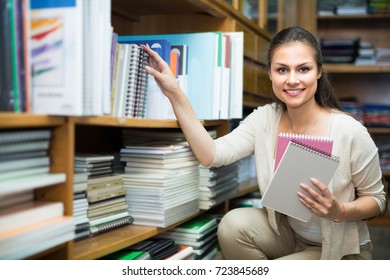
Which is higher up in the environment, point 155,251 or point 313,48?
point 313,48

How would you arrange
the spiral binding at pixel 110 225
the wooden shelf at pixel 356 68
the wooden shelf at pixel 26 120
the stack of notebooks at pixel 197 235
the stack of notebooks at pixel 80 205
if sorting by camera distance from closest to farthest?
the wooden shelf at pixel 26 120
the stack of notebooks at pixel 80 205
the spiral binding at pixel 110 225
the stack of notebooks at pixel 197 235
the wooden shelf at pixel 356 68

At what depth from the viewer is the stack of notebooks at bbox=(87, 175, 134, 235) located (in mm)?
1248

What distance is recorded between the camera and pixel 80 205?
1.16 metres

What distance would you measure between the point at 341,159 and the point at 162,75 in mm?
565

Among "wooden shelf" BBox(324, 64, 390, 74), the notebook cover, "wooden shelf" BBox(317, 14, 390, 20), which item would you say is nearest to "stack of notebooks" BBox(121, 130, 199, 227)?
the notebook cover

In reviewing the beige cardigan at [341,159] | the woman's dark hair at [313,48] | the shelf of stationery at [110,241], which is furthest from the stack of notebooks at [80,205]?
the woman's dark hair at [313,48]

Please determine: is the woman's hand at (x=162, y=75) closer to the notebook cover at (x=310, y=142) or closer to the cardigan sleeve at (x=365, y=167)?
the notebook cover at (x=310, y=142)

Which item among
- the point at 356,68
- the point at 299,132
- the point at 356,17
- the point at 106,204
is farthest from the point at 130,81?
the point at 356,17

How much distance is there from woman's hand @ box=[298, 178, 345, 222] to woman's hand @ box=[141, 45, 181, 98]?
0.44 metres

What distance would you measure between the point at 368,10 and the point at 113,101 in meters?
2.64

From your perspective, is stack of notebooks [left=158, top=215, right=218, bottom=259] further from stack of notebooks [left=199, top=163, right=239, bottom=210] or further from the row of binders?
the row of binders

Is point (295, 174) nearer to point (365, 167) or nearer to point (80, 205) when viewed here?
point (365, 167)

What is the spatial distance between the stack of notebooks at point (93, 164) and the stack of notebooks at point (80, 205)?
4 cm

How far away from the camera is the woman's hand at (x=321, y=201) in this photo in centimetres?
132
